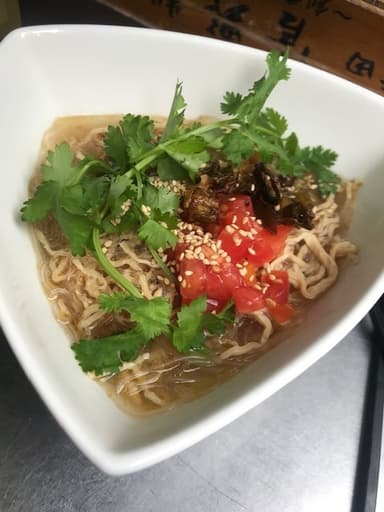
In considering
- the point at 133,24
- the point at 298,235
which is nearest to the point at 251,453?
the point at 298,235

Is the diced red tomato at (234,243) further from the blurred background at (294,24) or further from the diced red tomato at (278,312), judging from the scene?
the blurred background at (294,24)

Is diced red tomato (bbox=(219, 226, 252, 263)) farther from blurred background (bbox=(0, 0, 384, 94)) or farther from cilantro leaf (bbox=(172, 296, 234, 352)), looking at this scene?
blurred background (bbox=(0, 0, 384, 94))

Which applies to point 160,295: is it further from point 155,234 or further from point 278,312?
point 278,312

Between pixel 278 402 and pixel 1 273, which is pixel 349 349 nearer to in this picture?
pixel 278 402

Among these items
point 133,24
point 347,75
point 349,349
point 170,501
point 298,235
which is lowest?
point 170,501

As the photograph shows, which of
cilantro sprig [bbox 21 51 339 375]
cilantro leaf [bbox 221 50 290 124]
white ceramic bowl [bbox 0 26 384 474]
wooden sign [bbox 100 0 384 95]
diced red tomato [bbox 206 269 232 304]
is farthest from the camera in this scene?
wooden sign [bbox 100 0 384 95]

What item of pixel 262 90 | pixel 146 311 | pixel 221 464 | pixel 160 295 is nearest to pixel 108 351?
pixel 146 311

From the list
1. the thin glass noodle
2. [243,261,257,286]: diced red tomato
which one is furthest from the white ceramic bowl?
[243,261,257,286]: diced red tomato

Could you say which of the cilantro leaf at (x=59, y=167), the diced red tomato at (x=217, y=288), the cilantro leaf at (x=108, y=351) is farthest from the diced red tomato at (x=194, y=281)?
the cilantro leaf at (x=59, y=167)
